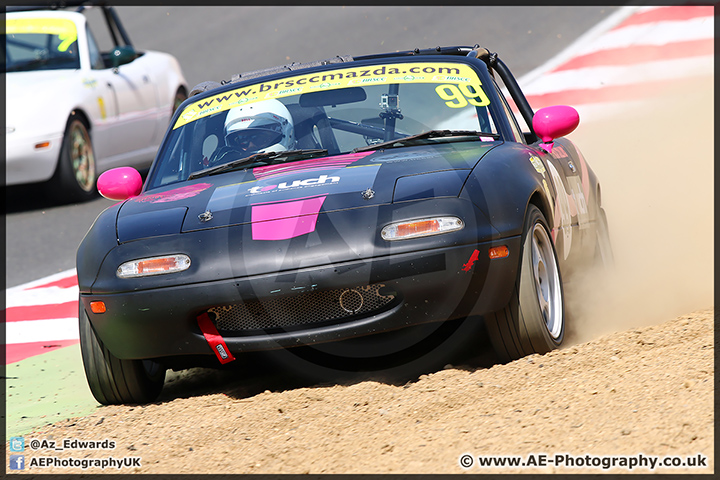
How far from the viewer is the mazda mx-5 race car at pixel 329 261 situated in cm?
390

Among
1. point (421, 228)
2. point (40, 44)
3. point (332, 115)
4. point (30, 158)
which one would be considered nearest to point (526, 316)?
point (421, 228)

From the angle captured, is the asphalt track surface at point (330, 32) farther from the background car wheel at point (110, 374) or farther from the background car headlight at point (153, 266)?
the background car headlight at point (153, 266)

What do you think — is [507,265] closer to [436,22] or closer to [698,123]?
[698,123]

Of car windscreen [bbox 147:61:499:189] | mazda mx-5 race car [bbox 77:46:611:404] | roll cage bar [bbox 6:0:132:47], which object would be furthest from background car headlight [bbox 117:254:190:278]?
roll cage bar [bbox 6:0:132:47]

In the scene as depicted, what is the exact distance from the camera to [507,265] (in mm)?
3975

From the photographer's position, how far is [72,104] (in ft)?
32.7

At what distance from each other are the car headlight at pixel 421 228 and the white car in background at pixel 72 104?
645cm

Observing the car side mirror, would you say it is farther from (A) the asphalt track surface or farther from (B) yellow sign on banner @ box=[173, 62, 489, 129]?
(B) yellow sign on banner @ box=[173, 62, 489, 129]

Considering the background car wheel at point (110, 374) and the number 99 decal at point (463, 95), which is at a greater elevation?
the number 99 decal at point (463, 95)

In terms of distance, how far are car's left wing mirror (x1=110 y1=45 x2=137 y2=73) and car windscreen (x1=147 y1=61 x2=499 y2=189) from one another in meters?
5.64

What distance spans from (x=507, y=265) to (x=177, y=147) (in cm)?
209

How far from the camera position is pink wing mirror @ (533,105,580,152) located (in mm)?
5152

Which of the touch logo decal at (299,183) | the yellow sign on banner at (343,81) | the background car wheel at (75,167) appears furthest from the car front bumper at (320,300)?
the background car wheel at (75,167)

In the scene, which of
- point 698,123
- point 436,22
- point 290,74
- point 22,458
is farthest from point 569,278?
point 436,22
